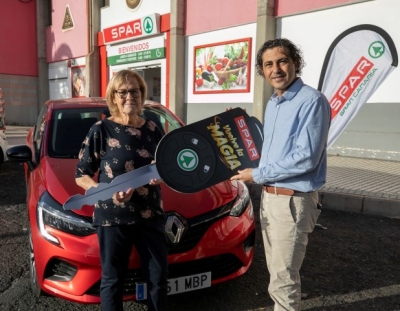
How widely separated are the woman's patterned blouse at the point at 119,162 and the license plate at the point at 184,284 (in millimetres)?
498

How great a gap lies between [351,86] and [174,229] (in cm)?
387

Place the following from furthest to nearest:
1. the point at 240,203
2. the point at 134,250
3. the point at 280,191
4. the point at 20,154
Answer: the point at 20,154 < the point at 240,203 < the point at 134,250 < the point at 280,191

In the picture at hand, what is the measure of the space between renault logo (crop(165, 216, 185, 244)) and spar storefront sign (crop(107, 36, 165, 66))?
10911 millimetres

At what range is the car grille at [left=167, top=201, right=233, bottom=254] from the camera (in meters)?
2.30

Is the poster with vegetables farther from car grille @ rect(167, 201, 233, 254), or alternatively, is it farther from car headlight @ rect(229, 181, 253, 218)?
car grille @ rect(167, 201, 233, 254)

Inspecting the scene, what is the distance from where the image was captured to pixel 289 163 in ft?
5.80

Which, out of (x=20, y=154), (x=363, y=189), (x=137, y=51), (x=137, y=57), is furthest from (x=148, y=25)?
(x=20, y=154)

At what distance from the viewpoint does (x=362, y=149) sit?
8242 millimetres

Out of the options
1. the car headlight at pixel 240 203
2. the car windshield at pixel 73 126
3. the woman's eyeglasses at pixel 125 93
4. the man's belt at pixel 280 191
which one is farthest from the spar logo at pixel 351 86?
the woman's eyeglasses at pixel 125 93

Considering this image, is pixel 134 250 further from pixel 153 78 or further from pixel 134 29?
pixel 153 78

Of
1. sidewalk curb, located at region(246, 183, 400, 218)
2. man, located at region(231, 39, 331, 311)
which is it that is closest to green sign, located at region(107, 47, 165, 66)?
sidewalk curb, located at region(246, 183, 400, 218)

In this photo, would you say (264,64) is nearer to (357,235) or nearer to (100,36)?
(357,235)

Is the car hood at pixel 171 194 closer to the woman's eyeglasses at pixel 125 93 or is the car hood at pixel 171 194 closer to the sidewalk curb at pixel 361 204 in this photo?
the woman's eyeglasses at pixel 125 93

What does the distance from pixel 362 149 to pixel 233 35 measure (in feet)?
15.8
